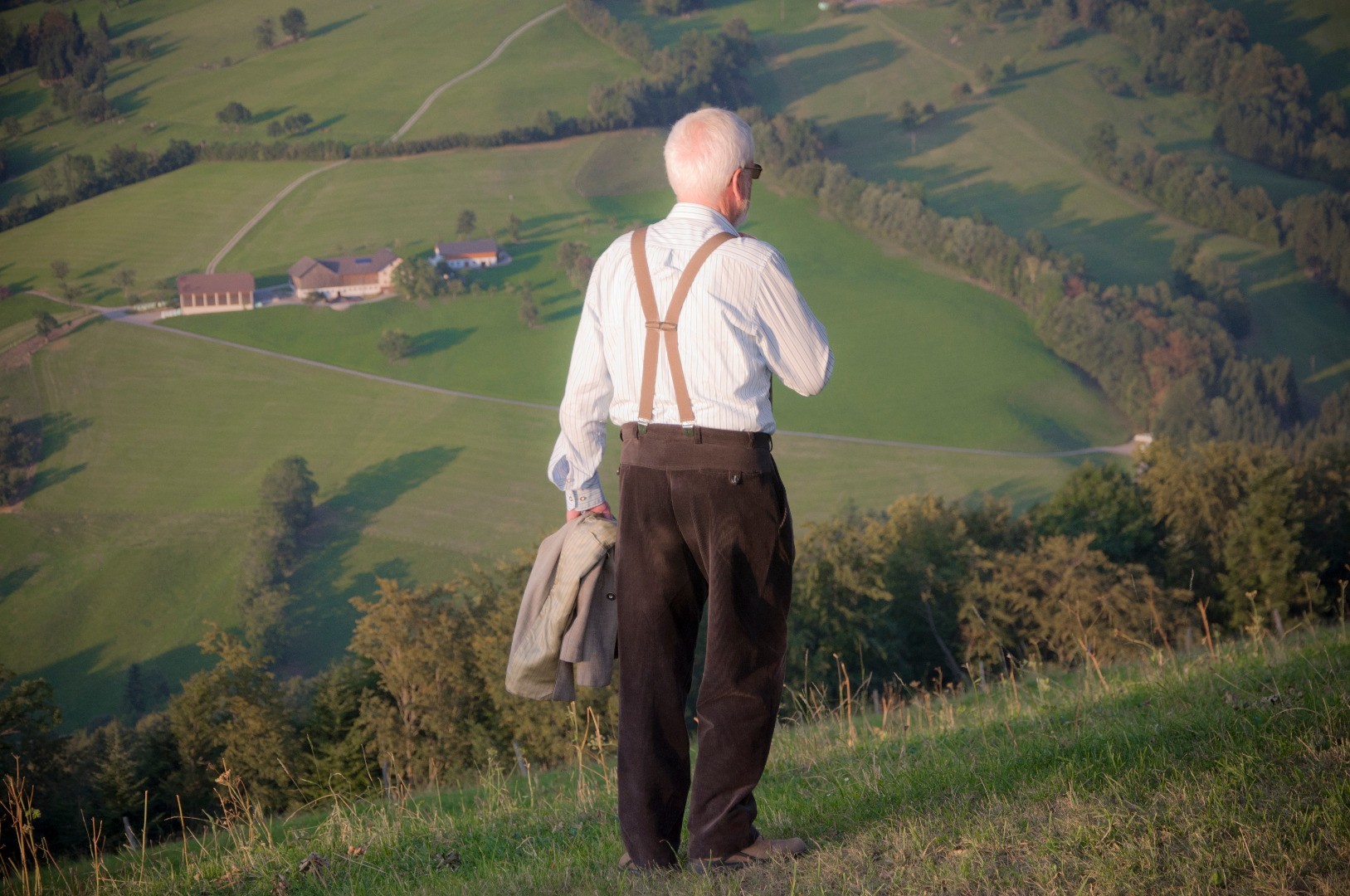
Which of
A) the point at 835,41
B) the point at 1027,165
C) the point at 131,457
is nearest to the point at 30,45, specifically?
the point at 131,457

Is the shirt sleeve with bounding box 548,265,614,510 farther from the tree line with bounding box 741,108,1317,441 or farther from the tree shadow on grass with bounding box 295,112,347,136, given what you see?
the tree shadow on grass with bounding box 295,112,347,136

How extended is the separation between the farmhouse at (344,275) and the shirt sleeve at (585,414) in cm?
5505

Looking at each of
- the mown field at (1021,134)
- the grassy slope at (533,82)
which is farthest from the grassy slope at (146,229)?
the mown field at (1021,134)

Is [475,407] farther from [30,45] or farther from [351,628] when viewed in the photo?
[30,45]

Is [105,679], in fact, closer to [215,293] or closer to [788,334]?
[215,293]

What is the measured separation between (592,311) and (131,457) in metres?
49.1

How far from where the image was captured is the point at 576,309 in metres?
56.7

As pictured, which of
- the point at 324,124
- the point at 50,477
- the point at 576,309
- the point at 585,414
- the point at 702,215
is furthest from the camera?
the point at 324,124

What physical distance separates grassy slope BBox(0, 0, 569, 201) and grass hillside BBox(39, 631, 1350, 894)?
63296 mm

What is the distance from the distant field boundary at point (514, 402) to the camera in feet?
158

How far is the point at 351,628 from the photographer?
1516 inches

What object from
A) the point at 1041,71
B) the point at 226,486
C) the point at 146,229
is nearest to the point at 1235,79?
the point at 1041,71

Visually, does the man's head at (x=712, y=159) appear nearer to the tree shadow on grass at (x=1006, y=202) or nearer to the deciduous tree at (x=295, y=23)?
the tree shadow on grass at (x=1006, y=202)

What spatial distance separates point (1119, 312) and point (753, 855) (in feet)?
216
